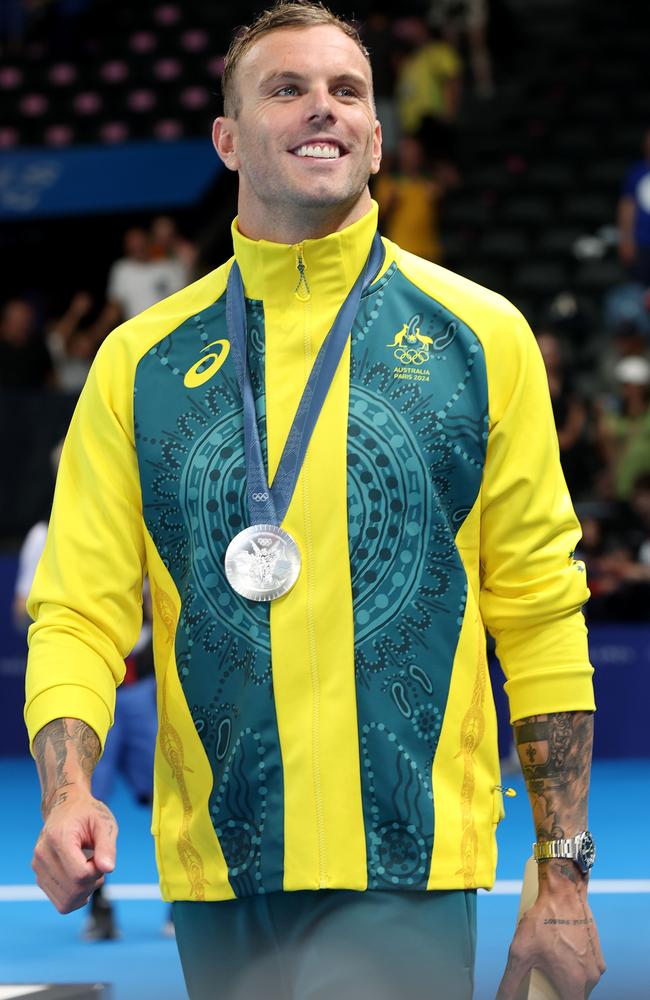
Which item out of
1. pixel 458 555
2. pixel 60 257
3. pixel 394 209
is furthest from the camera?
pixel 60 257

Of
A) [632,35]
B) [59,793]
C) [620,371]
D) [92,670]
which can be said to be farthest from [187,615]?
[632,35]

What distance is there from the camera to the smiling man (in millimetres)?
2250

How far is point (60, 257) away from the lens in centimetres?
1594

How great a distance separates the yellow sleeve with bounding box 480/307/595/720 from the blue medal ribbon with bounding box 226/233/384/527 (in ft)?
0.69

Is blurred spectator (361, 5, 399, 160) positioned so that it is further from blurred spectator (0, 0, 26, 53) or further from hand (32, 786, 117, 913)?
hand (32, 786, 117, 913)

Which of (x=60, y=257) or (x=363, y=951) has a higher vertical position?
(x=60, y=257)

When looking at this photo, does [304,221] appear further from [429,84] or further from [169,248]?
[429,84]

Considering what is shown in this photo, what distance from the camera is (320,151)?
2391 millimetres

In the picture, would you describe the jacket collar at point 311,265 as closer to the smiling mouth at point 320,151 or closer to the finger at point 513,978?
the smiling mouth at point 320,151

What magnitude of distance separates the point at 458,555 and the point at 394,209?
10.5 m

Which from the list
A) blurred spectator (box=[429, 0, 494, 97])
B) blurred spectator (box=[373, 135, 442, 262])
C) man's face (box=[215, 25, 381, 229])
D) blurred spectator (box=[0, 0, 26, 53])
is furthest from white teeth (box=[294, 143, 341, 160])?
blurred spectator (box=[0, 0, 26, 53])

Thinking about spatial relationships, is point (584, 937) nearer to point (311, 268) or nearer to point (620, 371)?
point (311, 268)

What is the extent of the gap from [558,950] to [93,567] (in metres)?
0.81

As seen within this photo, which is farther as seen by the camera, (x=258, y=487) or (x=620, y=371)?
(x=620, y=371)
